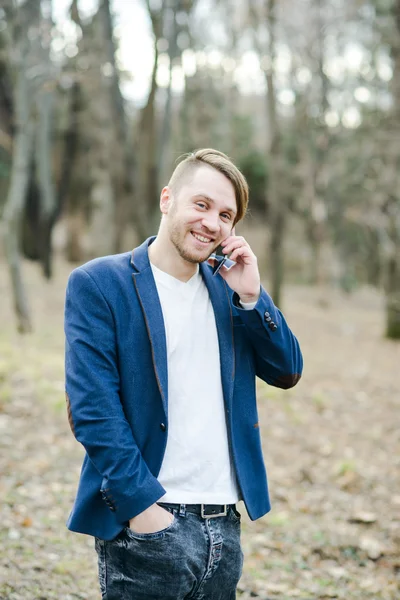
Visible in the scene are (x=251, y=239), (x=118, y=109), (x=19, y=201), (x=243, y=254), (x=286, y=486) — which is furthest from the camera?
(x=251, y=239)

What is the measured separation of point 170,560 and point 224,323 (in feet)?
3.10

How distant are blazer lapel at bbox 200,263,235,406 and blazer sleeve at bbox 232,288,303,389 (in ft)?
0.19

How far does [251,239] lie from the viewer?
111 feet

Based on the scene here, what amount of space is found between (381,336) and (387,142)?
181 inches

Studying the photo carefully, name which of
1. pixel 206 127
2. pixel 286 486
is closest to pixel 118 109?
pixel 286 486

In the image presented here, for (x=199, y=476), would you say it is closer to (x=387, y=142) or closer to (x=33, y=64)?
(x=33, y=64)

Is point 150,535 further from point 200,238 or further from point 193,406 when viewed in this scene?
point 200,238

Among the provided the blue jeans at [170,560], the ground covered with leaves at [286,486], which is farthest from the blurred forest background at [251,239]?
the blue jeans at [170,560]

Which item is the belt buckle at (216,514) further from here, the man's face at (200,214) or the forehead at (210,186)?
the forehead at (210,186)

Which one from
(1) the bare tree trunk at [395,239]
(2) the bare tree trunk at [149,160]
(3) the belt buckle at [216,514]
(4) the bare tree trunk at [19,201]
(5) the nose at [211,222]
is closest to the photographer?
(3) the belt buckle at [216,514]

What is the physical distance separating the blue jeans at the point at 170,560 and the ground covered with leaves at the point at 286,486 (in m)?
1.65

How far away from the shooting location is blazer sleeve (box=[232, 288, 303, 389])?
268 cm

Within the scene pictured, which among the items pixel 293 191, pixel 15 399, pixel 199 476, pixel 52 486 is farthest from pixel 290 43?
pixel 199 476

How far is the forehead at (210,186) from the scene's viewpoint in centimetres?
267
